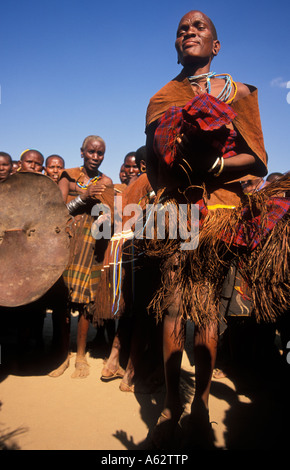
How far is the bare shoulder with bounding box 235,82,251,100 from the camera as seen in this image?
→ 1.90 metres

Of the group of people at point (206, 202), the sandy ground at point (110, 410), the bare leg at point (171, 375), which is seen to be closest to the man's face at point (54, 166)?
the sandy ground at point (110, 410)

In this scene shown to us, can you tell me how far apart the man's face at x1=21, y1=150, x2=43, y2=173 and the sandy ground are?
2802mm

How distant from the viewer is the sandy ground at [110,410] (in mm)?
1989

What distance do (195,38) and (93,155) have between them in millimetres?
2412

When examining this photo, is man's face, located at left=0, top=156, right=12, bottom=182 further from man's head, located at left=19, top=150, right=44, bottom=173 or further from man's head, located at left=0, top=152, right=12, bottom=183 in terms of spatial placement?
man's head, located at left=19, top=150, right=44, bottom=173

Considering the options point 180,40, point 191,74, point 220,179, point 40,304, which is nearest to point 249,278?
point 220,179

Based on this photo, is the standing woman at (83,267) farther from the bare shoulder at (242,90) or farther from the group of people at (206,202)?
the bare shoulder at (242,90)

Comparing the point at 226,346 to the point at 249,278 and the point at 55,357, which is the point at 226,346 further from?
the point at 249,278

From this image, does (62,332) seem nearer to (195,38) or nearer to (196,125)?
(196,125)

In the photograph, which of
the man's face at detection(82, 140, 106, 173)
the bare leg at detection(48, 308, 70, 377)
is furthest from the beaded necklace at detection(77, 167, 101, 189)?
the bare leg at detection(48, 308, 70, 377)

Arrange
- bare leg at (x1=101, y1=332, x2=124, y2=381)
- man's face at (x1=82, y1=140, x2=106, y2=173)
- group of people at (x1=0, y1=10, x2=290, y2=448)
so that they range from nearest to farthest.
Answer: group of people at (x1=0, y1=10, x2=290, y2=448) → bare leg at (x1=101, y1=332, x2=124, y2=381) → man's face at (x1=82, y1=140, x2=106, y2=173)

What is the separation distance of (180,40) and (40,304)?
2809 mm

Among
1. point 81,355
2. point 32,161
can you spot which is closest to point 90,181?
point 32,161

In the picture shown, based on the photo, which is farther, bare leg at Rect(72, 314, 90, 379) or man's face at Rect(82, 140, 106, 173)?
man's face at Rect(82, 140, 106, 173)
